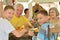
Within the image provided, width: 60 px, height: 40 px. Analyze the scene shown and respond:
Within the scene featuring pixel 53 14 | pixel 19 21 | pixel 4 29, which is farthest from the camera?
pixel 19 21

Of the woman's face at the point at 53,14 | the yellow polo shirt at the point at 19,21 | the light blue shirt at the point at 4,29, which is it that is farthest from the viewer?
the yellow polo shirt at the point at 19,21

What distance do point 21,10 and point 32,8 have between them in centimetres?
17

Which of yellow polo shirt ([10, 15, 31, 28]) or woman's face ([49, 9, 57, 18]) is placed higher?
woman's face ([49, 9, 57, 18])

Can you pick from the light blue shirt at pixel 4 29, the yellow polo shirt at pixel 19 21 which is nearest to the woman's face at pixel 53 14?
the yellow polo shirt at pixel 19 21

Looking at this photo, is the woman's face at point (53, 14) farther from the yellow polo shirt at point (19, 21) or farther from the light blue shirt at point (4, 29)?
the light blue shirt at point (4, 29)

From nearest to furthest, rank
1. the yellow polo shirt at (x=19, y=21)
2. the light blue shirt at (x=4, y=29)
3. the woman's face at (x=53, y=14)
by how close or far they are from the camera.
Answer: the light blue shirt at (x=4, y=29) → the woman's face at (x=53, y=14) → the yellow polo shirt at (x=19, y=21)

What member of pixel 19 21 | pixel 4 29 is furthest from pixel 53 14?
pixel 4 29

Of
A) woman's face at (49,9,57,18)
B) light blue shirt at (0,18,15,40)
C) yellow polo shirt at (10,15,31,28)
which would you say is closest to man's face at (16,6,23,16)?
yellow polo shirt at (10,15,31,28)

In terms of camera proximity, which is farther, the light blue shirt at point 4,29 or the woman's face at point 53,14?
the woman's face at point 53,14

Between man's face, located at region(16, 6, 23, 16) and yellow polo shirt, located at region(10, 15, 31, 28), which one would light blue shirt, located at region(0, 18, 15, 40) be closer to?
yellow polo shirt, located at region(10, 15, 31, 28)

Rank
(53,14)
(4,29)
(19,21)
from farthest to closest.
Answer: (19,21) → (53,14) → (4,29)

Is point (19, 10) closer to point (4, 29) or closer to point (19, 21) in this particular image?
point (19, 21)

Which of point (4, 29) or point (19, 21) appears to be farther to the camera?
point (19, 21)

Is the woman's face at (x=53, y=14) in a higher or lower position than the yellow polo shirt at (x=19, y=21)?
higher
